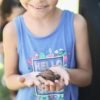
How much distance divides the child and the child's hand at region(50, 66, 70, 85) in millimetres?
50

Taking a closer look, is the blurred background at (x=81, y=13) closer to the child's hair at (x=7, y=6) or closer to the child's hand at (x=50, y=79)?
the child's hair at (x=7, y=6)

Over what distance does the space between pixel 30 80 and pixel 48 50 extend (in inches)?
5.4

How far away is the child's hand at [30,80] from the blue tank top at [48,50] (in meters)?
0.06

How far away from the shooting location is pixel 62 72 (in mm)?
1025

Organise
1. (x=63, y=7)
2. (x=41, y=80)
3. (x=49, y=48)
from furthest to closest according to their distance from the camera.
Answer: (x=63, y=7) < (x=49, y=48) < (x=41, y=80)

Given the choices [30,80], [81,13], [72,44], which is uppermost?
[81,13]

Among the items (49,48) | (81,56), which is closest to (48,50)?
(49,48)

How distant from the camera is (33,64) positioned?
1.12 metres

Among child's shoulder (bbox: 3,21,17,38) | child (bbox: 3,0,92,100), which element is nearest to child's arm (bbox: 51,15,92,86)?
child (bbox: 3,0,92,100)

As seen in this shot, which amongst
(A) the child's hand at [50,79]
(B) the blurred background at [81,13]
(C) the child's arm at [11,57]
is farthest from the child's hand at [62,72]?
(B) the blurred background at [81,13]

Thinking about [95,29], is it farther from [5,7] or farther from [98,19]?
[5,7]

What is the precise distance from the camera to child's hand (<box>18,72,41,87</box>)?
1.02 meters

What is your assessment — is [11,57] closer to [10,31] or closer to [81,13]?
[10,31]

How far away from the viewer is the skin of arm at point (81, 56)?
3.62 ft
